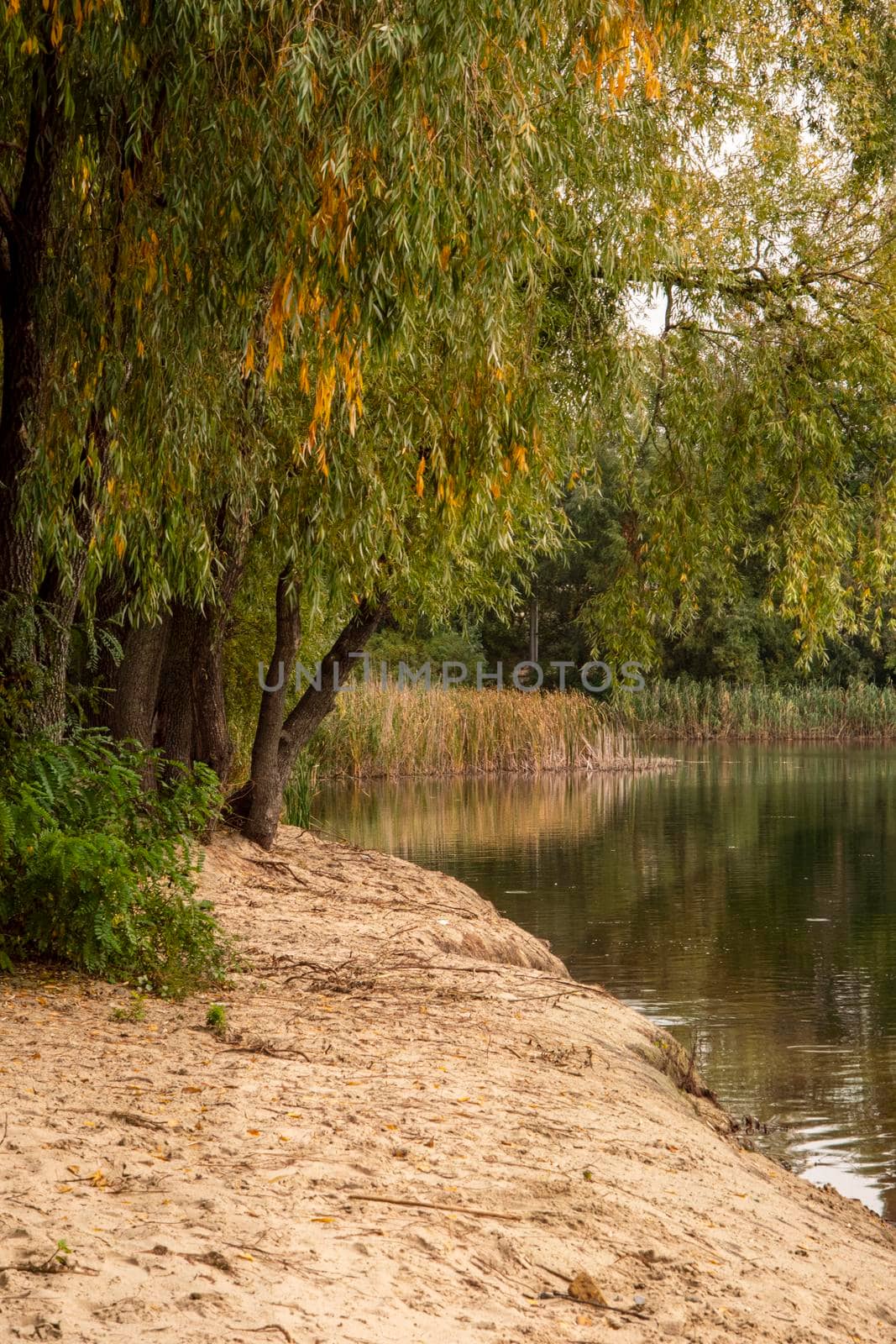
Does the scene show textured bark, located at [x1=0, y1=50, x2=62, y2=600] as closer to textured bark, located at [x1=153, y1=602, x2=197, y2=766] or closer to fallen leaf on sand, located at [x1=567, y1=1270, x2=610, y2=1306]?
fallen leaf on sand, located at [x1=567, y1=1270, x2=610, y2=1306]

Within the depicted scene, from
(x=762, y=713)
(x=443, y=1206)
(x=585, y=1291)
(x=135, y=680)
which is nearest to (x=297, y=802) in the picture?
(x=135, y=680)

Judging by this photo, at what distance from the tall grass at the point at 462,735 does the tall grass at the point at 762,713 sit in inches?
270

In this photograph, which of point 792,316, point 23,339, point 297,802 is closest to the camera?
point 23,339

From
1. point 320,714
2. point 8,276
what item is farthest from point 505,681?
point 8,276

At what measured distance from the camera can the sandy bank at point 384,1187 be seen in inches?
124

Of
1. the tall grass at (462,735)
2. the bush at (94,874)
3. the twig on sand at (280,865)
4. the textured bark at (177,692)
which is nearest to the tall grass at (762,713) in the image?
the tall grass at (462,735)

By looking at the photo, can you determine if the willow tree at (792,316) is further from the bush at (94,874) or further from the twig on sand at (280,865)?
the bush at (94,874)

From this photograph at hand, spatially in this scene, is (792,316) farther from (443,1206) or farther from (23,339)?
(443,1206)

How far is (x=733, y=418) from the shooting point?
10617mm

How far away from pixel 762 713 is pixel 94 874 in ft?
114

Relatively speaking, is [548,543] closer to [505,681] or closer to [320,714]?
[320,714]

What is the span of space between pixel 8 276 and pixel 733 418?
5554 mm

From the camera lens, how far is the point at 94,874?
5.69 meters

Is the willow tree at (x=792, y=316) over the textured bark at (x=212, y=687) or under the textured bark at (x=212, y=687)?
over
